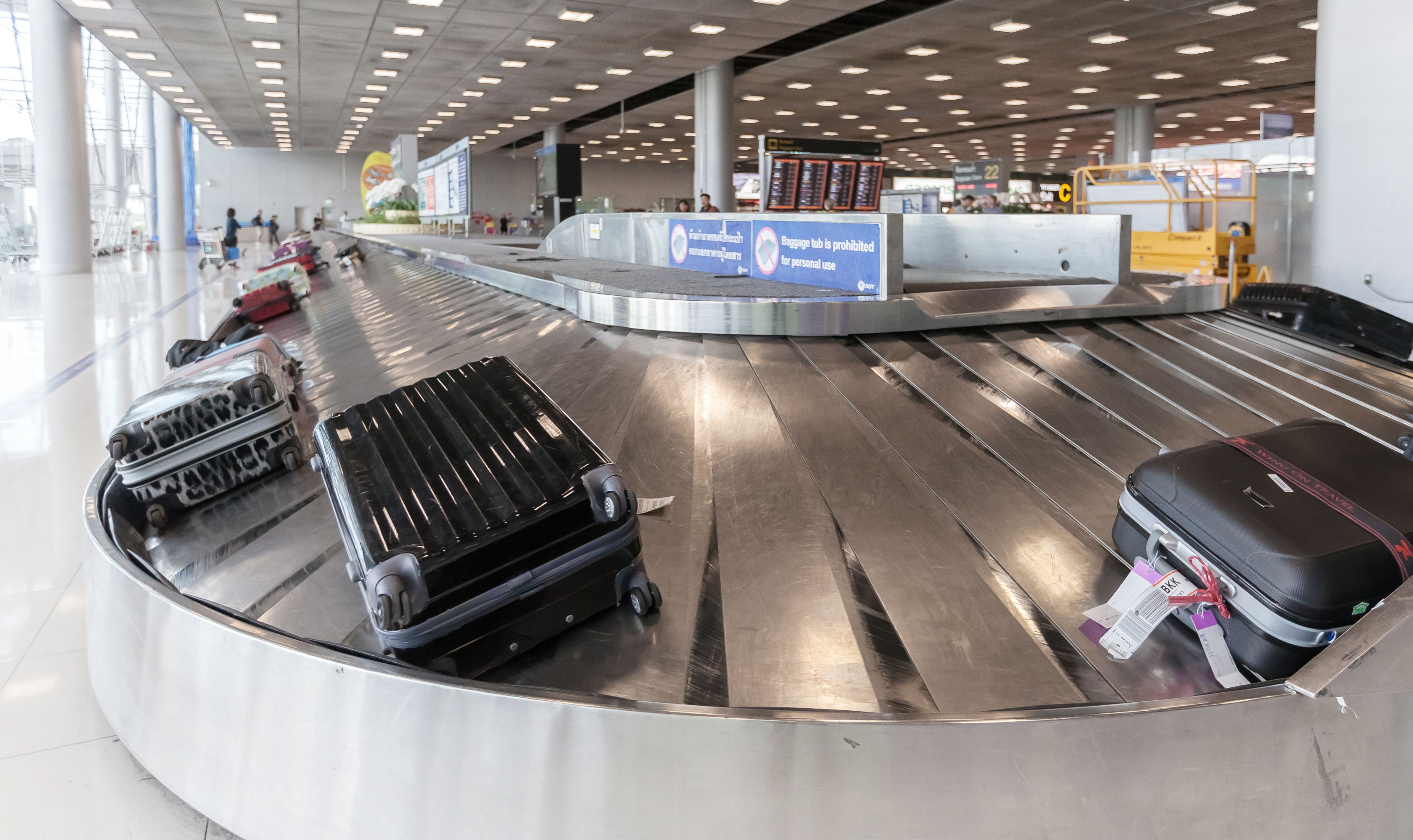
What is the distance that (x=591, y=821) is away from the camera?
58.4 inches

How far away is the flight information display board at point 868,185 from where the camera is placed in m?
10.8

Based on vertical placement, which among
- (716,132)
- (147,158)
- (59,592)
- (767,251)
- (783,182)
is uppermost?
(147,158)

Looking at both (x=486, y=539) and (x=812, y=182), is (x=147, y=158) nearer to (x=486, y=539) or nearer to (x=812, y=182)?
(x=812, y=182)

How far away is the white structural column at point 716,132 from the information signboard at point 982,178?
23.7ft

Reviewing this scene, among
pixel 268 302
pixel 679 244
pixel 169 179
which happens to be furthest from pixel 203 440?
pixel 169 179

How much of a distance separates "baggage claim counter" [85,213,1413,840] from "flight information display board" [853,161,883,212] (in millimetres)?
7544

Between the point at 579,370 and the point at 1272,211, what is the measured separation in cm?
1041

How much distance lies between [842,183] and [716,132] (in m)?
6.27

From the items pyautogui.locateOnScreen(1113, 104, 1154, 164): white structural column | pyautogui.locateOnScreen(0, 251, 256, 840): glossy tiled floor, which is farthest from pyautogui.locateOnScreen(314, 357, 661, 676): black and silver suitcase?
pyautogui.locateOnScreen(1113, 104, 1154, 164): white structural column

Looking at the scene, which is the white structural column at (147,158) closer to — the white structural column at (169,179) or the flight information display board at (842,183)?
the white structural column at (169,179)

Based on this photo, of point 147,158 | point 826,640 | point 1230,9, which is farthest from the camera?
point 147,158

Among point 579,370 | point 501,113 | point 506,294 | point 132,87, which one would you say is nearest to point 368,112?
point 501,113

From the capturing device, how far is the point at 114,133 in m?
28.9

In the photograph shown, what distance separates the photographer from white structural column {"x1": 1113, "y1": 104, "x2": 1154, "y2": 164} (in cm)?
1995
